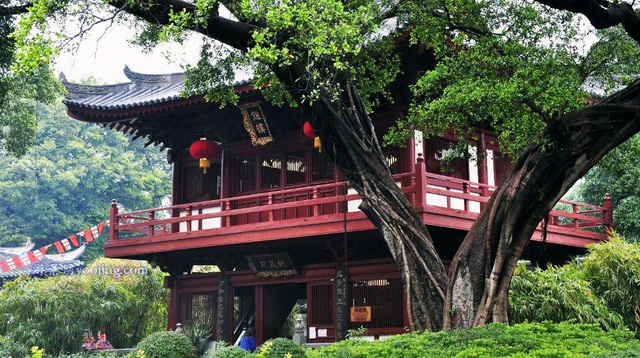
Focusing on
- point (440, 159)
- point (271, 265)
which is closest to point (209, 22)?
point (440, 159)

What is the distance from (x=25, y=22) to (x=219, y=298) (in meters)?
9.31

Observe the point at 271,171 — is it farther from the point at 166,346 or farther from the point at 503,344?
the point at 503,344

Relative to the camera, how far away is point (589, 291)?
1288 centimetres

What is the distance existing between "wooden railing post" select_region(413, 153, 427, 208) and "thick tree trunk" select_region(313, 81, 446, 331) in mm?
A: 2406

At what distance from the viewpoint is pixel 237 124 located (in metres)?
16.0

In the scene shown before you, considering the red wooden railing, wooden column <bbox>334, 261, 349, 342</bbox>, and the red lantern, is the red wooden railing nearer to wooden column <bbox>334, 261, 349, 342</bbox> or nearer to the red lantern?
the red lantern

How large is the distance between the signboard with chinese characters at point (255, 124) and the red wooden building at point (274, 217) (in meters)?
0.03

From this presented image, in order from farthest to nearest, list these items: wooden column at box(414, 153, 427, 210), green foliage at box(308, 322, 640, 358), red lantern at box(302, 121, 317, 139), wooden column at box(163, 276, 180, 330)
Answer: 1. wooden column at box(163, 276, 180, 330)
2. red lantern at box(302, 121, 317, 139)
3. wooden column at box(414, 153, 427, 210)
4. green foliage at box(308, 322, 640, 358)

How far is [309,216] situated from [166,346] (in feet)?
11.1

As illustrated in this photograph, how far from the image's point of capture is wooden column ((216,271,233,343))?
52.8ft

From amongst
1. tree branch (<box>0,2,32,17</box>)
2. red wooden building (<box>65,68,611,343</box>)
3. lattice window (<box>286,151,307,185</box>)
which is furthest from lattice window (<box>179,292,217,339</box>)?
tree branch (<box>0,2,32,17</box>)

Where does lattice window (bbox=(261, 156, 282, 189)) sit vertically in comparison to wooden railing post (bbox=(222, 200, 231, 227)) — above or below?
above

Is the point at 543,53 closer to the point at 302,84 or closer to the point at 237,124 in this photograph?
the point at 302,84

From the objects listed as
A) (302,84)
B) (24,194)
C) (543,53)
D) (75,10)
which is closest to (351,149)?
(302,84)
